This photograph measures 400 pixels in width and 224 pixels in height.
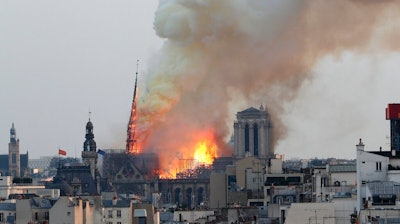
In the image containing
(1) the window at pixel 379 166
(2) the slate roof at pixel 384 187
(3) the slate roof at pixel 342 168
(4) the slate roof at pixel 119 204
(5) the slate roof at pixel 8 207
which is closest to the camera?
(2) the slate roof at pixel 384 187

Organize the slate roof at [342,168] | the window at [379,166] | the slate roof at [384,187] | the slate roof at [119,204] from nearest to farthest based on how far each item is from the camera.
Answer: the slate roof at [384,187] → the window at [379,166] → the slate roof at [342,168] → the slate roof at [119,204]

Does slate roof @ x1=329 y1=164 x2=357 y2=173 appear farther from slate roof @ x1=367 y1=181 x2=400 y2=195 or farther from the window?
slate roof @ x1=367 y1=181 x2=400 y2=195

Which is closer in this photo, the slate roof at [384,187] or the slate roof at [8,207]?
the slate roof at [384,187]

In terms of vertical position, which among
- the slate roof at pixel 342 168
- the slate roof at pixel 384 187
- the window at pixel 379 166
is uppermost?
the slate roof at pixel 342 168

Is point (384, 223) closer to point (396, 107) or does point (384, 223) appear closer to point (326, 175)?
point (396, 107)

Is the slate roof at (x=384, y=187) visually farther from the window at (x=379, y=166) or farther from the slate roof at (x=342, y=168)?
the slate roof at (x=342, y=168)

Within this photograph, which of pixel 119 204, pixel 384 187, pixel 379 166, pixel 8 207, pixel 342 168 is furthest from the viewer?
pixel 119 204

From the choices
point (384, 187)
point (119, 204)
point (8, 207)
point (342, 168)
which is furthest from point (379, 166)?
point (119, 204)

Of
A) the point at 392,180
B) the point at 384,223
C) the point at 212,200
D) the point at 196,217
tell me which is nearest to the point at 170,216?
the point at 196,217

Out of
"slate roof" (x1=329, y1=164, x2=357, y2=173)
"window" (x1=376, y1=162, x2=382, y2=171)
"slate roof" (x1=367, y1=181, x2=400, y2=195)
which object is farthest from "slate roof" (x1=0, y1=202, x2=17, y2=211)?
"slate roof" (x1=367, y1=181, x2=400, y2=195)

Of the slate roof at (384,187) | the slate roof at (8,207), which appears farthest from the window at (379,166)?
the slate roof at (8,207)

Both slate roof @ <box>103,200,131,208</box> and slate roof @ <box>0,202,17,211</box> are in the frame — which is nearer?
slate roof @ <box>0,202,17,211</box>

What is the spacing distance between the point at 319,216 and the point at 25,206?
29.5m

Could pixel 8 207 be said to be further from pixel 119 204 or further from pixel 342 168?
pixel 342 168
